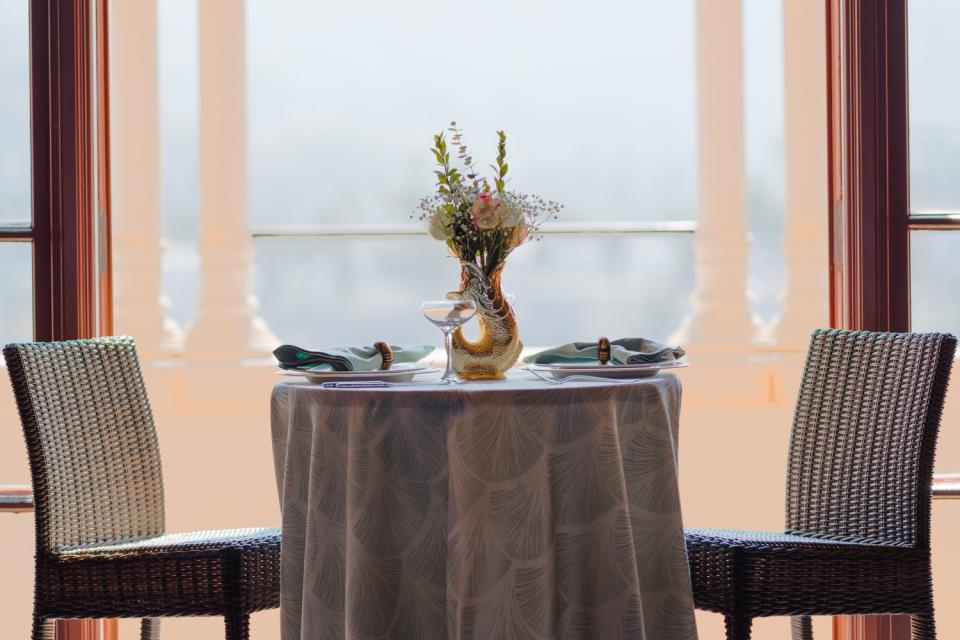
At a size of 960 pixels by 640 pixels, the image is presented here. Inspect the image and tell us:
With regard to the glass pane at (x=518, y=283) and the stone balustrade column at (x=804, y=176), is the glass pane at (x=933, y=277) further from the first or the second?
the glass pane at (x=518, y=283)

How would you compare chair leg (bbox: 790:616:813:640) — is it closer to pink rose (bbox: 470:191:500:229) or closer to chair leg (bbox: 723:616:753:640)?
chair leg (bbox: 723:616:753:640)

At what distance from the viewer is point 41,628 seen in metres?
2.18

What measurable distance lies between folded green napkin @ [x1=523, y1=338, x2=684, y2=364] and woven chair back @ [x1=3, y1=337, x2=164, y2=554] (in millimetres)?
943

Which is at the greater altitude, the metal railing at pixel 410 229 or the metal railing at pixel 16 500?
the metal railing at pixel 410 229

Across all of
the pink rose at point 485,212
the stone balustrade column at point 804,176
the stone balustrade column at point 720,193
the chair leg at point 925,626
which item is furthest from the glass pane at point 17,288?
the stone balustrade column at point 804,176

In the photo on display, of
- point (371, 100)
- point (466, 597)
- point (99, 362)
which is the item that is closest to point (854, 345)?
point (466, 597)

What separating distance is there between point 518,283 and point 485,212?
2.78m

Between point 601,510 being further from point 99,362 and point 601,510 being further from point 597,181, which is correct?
point 597,181

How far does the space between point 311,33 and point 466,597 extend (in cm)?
372

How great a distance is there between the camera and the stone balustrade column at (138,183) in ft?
13.7

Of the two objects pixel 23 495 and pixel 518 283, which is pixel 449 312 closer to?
pixel 23 495

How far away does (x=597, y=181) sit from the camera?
4.81m

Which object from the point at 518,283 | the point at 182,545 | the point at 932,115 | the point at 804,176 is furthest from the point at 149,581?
the point at 804,176

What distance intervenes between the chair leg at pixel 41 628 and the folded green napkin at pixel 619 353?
1.14m
